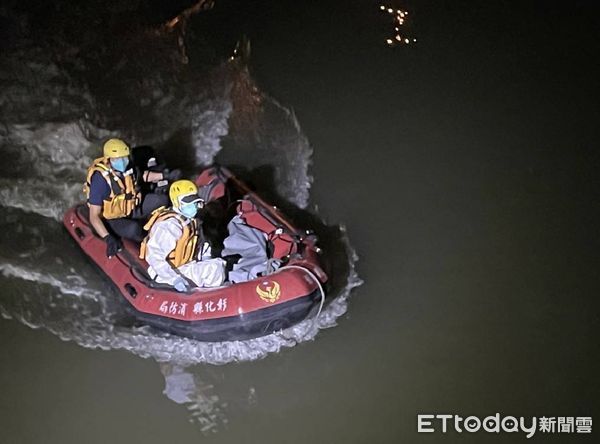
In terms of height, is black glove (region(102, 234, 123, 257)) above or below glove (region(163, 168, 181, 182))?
below

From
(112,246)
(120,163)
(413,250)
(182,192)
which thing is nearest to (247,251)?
(182,192)

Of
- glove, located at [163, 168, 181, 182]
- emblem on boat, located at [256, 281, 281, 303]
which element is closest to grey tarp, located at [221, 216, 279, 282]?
emblem on boat, located at [256, 281, 281, 303]

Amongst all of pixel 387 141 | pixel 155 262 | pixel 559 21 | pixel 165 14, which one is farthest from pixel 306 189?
pixel 559 21

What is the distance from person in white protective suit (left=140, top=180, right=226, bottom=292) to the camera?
4082mm

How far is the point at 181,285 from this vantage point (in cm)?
414

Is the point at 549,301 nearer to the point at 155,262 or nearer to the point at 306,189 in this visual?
the point at 306,189

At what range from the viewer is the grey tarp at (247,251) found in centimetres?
425

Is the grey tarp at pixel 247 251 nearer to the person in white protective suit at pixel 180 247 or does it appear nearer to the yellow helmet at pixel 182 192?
the person in white protective suit at pixel 180 247
